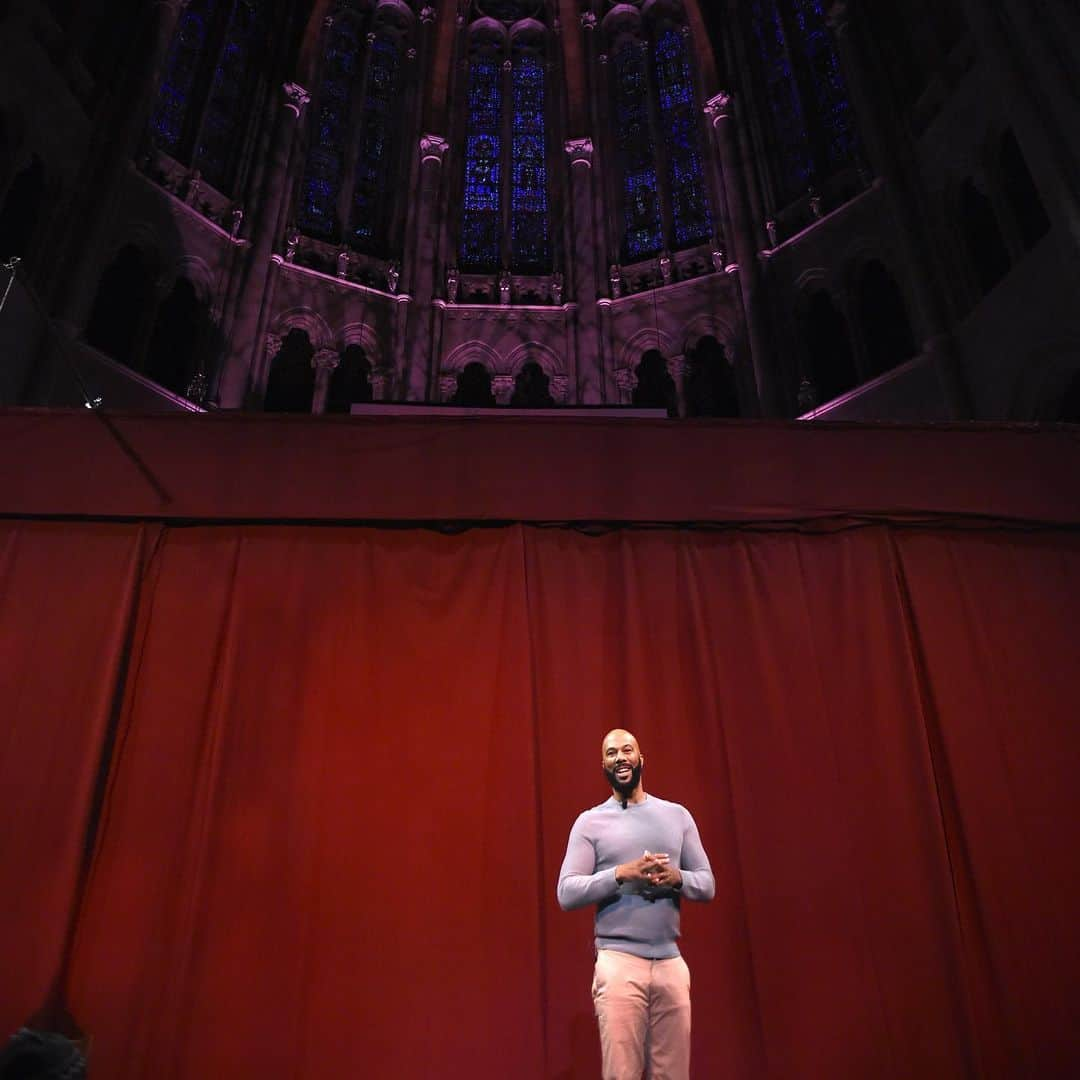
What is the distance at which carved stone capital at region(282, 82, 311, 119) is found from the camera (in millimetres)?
12977

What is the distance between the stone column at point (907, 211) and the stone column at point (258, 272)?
29.4 feet

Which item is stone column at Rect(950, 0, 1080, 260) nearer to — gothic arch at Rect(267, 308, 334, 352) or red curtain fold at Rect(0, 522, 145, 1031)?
red curtain fold at Rect(0, 522, 145, 1031)

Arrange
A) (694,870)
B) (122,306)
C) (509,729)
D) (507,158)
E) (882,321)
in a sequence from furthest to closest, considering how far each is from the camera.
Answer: (507,158), (882,321), (122,306), (509,729), (694,870)

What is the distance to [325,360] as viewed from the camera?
1203cm

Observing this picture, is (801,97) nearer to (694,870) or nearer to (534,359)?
(534,359)

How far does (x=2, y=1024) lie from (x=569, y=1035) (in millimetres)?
2291

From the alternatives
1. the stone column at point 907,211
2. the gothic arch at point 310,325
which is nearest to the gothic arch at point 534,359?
the gothic arch at point 310,325

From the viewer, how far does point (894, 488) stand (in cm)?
418

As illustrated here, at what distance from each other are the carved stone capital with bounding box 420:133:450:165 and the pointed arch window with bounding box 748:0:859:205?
5.75m

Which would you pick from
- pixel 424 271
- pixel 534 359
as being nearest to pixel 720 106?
pixel 534 359

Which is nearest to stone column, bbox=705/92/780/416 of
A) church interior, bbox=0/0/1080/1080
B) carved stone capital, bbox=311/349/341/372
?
carved stone capital, bbox=311/349/341/372

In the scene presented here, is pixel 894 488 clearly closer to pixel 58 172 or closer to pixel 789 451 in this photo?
pixel 789 451


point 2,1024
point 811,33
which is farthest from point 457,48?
point 2,1024

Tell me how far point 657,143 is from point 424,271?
5057 mm
